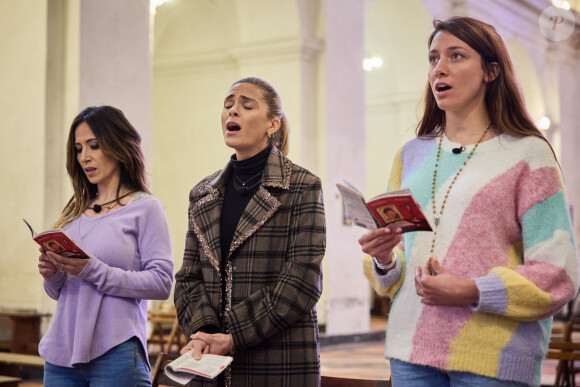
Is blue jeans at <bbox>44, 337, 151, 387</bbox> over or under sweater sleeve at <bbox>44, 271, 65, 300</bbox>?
under

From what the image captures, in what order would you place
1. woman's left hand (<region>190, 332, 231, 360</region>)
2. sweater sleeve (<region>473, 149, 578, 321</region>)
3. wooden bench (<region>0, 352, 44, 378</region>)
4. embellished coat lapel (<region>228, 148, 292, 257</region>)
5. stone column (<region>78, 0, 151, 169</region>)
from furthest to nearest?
stone column (<region>78, 0, 151, 169</region>) < wooden bench (<region>0, 352, 44, 378</region>) < embellished coat lapel (<region>228, 148, 292, 257</region>) < woman's left hand (<region>190, 332, 231, 360</region>) < sweater sleeve (<region>473, 149, 578, 321</region>)

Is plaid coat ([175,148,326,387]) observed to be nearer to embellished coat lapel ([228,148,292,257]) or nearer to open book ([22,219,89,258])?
embellished coat lapel ([228,148,292,257])

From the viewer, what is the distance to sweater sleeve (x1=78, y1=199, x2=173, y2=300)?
126 inches

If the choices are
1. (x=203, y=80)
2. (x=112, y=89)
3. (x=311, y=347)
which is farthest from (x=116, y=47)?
(x=311, y=347)

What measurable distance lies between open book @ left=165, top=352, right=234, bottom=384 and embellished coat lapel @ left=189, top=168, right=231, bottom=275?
347 millimetres

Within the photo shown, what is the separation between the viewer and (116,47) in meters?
8.54

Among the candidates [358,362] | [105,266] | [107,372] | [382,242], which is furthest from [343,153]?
[382,242]

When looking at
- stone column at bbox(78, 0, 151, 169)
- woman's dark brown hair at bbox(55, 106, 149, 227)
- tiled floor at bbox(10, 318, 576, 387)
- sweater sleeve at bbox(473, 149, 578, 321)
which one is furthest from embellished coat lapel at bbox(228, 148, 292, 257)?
stone column at bbox(78, 0, 151, 169)

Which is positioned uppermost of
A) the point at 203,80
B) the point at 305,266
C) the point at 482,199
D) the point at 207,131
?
the point at 203,80

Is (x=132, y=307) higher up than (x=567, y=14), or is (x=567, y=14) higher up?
(x=567, y=14)

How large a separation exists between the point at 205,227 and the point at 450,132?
3.28 ft

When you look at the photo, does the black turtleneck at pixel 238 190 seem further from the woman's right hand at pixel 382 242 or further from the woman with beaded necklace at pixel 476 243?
the woman's right hand at pixel 382 242

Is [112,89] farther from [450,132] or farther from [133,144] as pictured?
[450,132]

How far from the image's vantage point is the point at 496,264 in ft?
7.54
